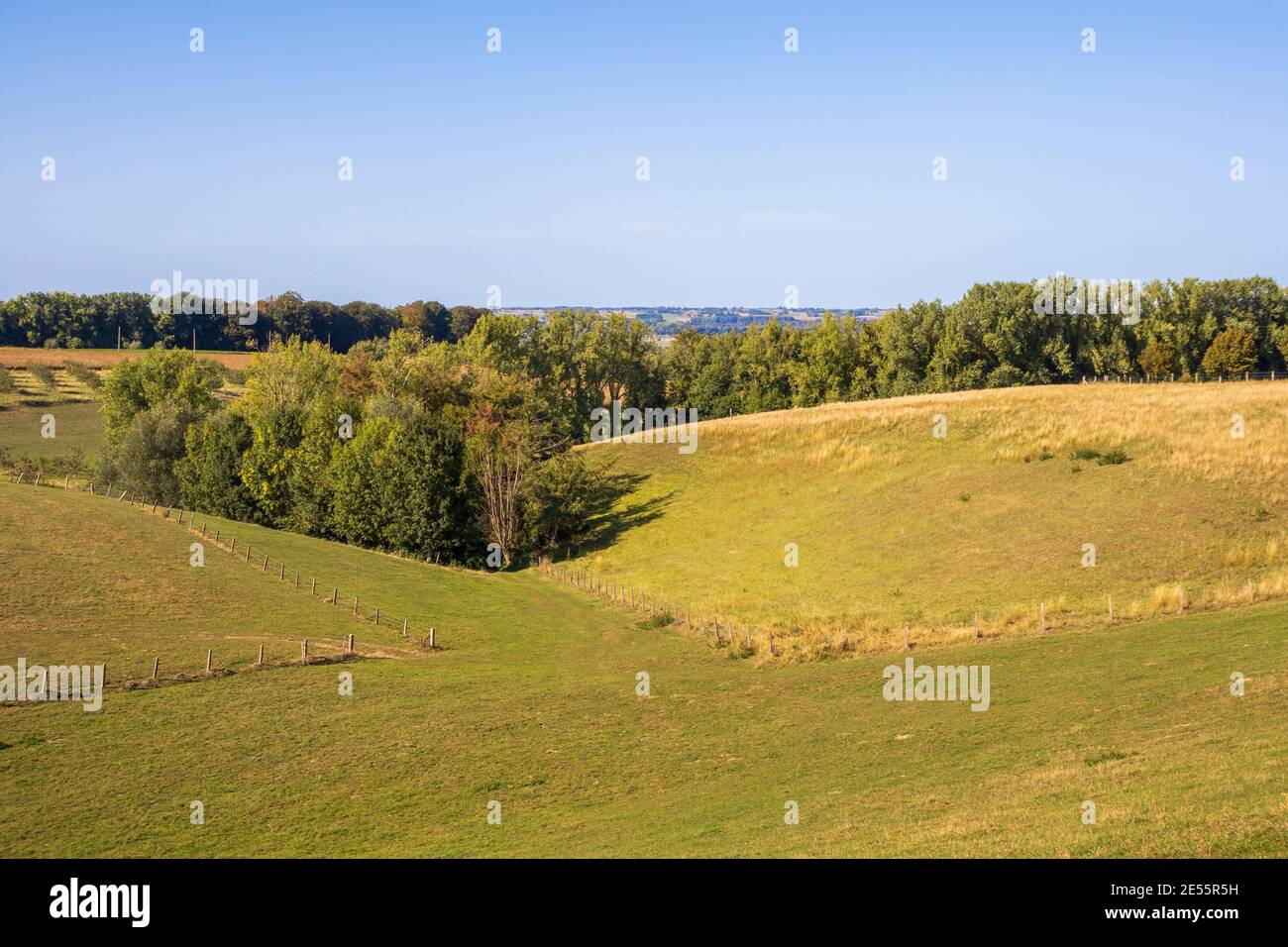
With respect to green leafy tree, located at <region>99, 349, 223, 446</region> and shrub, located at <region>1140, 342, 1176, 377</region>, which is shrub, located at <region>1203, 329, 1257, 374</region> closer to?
shrub, located at <region>1140, 342, 1176, 377</region>

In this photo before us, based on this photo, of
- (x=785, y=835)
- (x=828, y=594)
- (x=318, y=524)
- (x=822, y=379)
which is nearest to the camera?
(x=785, y=835)

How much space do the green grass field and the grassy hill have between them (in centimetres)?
720

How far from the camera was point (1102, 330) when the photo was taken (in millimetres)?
127000

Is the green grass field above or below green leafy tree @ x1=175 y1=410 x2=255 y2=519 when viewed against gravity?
below

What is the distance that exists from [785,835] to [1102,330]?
124 m

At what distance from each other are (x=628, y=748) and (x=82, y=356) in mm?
168540

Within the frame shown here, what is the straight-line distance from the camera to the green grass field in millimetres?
19000

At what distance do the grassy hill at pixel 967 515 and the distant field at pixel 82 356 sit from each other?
10311 cm

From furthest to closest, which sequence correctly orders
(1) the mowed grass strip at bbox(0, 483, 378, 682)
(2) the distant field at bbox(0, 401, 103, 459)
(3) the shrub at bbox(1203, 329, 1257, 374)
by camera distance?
(3) the shrub at bbox(1203, 329, 1257, 374)
(2) the distant field at bbox(0, 401, 103, 459)
(1) the mowed grass strip at bbox(0, 483, 378, 682)

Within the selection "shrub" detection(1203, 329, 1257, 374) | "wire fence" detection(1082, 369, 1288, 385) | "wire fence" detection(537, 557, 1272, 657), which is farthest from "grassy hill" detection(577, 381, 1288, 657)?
"shrub" detection(1203, 329, 1257, 374)

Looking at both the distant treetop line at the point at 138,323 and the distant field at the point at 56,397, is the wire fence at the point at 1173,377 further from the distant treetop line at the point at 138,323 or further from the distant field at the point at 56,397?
the distant field at the point at 56,397

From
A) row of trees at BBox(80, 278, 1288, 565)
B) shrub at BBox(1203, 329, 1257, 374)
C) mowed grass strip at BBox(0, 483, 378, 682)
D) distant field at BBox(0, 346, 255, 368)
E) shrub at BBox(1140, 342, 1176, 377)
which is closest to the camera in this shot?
mowed grass strip at BBox(0, 483, 378, 682)
